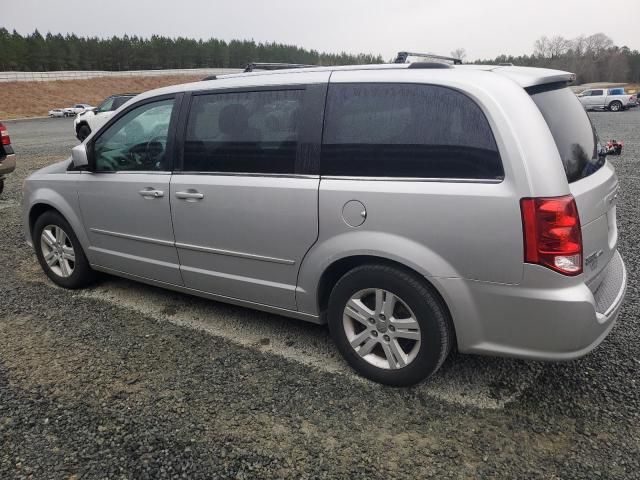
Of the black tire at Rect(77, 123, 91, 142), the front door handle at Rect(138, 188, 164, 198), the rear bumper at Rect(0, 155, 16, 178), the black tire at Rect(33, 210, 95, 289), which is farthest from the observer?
the black tire at Rect(77, 123, 91, 142)

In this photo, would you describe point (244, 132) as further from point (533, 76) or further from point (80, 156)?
point (533, 76)

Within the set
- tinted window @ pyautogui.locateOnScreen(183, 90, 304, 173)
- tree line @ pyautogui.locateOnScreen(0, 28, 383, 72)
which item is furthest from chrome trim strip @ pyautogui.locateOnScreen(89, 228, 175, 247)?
tree line @ pyautogui.locateOnScreen(0, 28, 383, 72)

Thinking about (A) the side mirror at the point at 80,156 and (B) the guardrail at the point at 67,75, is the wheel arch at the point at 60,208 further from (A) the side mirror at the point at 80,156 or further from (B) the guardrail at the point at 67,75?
(B) the guardrail at the point at 67,75

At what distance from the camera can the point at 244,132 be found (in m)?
3.23

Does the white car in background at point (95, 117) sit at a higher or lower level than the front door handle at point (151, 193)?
lower

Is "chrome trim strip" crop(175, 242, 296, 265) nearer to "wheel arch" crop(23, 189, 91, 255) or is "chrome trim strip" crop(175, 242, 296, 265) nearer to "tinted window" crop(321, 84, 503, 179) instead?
"tinted window" crop(321, 84, 503, 179)

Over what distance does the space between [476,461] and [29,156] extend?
48.4 feet

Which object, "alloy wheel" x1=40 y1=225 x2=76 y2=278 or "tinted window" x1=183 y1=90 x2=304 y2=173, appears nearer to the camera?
"tinted window" x1=183 y1=90 x2=304 y2=173

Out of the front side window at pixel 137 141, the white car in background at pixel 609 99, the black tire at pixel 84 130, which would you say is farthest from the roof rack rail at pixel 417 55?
the white car in background at pixel 609 99

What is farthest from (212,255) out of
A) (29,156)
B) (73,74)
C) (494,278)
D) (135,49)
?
(135,49)

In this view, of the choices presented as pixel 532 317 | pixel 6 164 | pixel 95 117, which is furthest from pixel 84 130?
pixel 532 317

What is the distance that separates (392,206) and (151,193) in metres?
1.83

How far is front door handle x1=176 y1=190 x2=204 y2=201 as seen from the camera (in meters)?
3.34

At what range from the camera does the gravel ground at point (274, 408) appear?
233 centimetres
